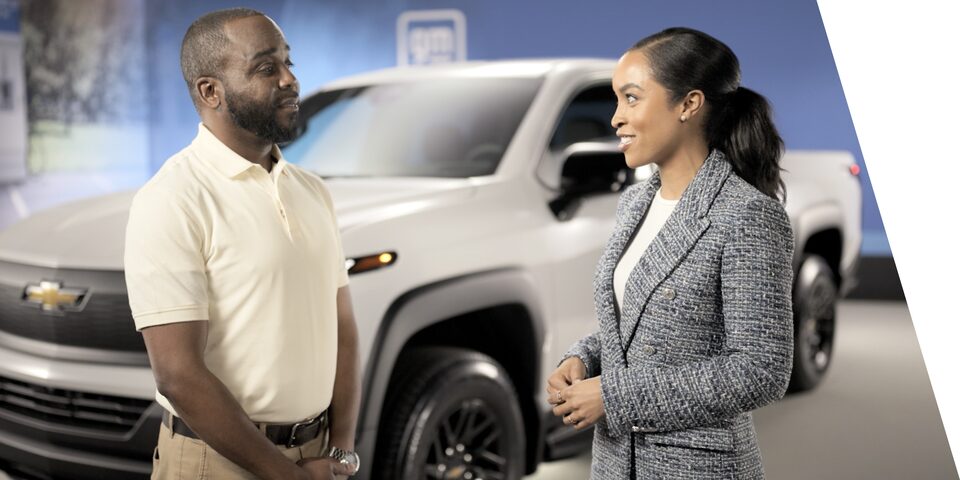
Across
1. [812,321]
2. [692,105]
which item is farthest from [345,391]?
[812,321]

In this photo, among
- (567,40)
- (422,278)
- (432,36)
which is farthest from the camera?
(432,36)

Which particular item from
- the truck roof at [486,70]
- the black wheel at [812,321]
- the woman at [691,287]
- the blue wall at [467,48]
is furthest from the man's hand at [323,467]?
the blue wall at [467,48]

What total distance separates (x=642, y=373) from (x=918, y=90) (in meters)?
1.29

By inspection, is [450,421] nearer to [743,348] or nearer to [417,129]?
[417,129]

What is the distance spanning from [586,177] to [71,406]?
2.06m

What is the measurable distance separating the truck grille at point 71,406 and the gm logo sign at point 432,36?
6372mm

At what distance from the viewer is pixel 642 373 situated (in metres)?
1.87

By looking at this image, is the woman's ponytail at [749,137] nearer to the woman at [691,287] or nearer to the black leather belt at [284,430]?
the woman at [691,287]

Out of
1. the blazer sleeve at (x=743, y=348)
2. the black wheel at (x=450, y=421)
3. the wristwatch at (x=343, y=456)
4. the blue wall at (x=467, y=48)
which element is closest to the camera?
the blazer sleeve at (x=743, y=348)

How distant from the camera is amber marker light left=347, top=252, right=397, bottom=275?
10.5 feet

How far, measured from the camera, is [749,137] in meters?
1.94

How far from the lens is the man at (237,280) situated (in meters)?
1.89

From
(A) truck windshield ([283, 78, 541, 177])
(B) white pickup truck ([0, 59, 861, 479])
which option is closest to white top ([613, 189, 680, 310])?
(B) white pickup truck ([0, 59, 861, 479])

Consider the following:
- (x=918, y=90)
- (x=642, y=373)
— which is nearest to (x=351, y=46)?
(x=918, y=90)
